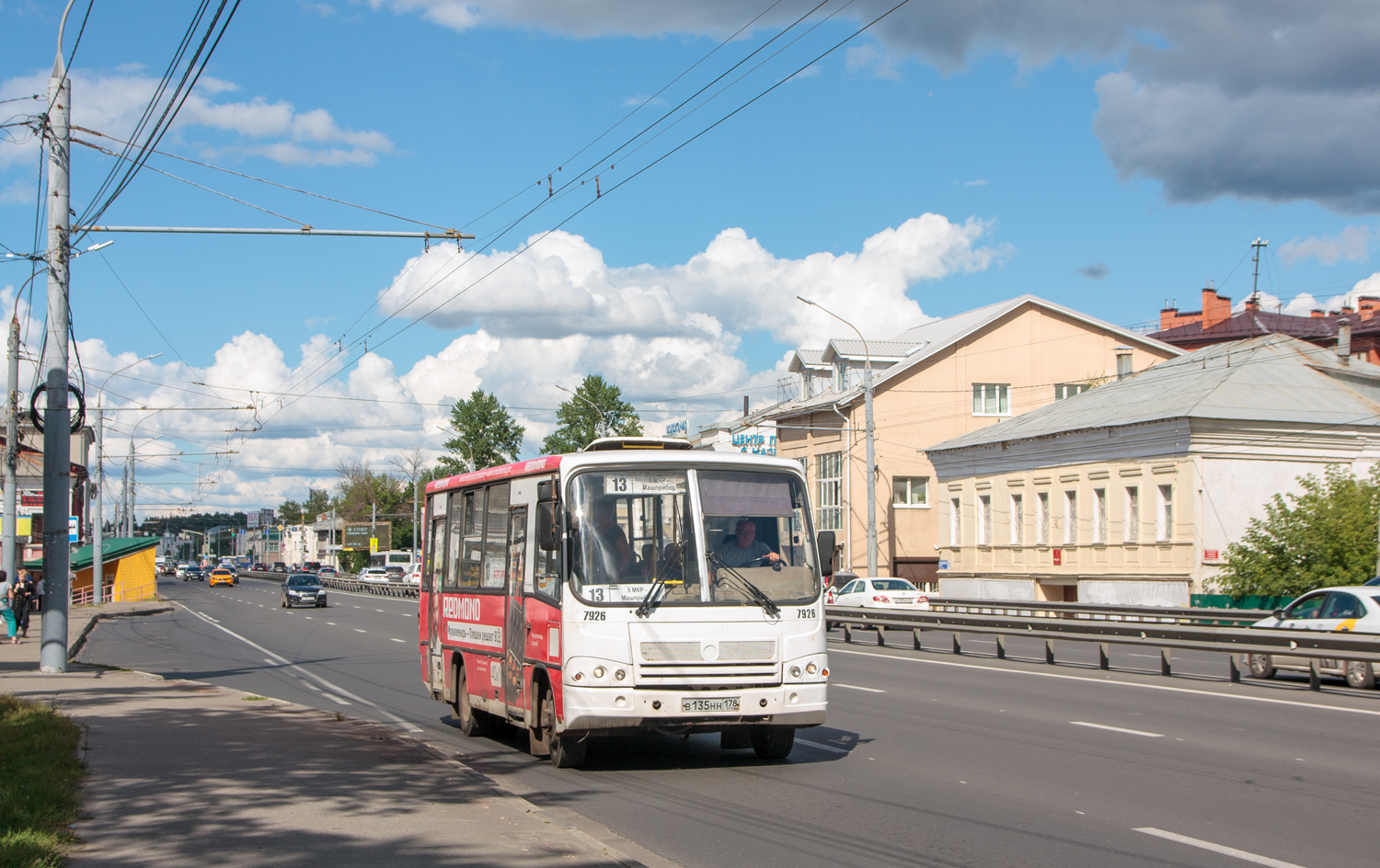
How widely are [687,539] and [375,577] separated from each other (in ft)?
243

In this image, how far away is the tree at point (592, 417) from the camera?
101625 mm

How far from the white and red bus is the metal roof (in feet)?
101

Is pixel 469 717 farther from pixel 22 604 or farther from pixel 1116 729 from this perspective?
pixel 22 604

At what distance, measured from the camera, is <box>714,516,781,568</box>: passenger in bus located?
34.2 ft

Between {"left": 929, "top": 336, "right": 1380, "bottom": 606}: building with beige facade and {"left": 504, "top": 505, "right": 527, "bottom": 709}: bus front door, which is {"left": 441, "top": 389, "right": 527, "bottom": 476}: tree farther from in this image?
{"left": 504, "top": 505, "right": 527, "bottom": 709}: bus front door

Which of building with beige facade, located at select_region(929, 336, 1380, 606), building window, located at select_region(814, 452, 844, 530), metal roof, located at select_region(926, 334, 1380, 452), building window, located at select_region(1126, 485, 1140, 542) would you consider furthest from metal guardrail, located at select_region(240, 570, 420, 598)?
building window, located at select_region(1126, 485, 1140, 542)

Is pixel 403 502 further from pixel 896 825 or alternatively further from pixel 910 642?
pixel 896 825

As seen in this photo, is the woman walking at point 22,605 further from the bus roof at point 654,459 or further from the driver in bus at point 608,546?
the driver in bus at point 608,546

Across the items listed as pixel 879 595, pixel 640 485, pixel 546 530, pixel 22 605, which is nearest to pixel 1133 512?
pixel 879 595

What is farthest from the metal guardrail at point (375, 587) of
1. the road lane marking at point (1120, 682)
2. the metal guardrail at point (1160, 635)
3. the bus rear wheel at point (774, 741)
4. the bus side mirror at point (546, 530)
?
the bus side mirror at point (546, 530)

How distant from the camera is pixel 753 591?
33.9ft

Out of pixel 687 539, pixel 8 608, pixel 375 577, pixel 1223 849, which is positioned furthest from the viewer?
pixel 375 577

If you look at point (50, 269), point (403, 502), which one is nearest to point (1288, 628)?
point (50, 269)

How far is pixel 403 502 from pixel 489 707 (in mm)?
148161
